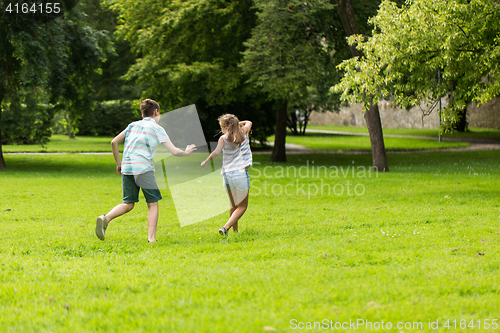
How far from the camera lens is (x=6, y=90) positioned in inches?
642

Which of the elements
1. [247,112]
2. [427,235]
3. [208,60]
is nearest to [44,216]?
[427,235]

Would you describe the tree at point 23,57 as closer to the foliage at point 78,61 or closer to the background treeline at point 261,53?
the background treeline at point 261,53

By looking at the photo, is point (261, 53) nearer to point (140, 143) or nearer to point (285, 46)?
point (285, 46)

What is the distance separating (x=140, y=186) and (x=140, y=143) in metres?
0.58

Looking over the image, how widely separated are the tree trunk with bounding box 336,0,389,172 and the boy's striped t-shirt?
11224 millimetres

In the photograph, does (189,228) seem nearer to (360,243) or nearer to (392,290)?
(360,243)

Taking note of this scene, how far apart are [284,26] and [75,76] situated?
26.4 ft

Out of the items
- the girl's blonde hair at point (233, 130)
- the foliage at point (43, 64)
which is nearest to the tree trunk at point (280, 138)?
the foliage at point (43, 64)

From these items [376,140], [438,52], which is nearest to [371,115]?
[376,140]

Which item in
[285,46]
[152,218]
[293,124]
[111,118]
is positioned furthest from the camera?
[293,124]

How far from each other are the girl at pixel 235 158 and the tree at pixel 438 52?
173 inches

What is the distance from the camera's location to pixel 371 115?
16.4 metres

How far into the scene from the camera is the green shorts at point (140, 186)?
20.3 ft

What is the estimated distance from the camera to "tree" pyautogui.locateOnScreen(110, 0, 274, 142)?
18.0 metres
